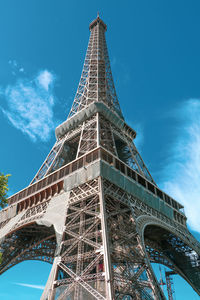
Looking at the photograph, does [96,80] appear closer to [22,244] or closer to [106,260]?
[22,244]

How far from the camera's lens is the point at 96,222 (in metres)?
16.6

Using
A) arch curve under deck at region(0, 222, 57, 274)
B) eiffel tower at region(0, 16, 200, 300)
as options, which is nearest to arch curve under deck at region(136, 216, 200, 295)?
eiffel tower at region(0, 16, 200, 300)

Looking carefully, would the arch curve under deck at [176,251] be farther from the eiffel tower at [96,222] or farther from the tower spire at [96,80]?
the tower spire at [96,80]

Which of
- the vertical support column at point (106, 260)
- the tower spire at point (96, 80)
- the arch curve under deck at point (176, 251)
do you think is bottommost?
the vertical support column at point (106, 260)

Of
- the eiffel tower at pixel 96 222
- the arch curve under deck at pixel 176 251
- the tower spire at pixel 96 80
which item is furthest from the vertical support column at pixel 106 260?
the tower spire at pixel 96 80

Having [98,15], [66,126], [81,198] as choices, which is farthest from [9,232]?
[98,15]

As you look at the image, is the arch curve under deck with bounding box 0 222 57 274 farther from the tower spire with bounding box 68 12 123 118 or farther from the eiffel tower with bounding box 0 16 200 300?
the tower spire with bounding box 68 12 123 118

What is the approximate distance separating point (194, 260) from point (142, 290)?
18.9m

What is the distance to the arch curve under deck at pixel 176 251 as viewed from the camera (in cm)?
2914

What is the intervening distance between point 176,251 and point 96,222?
64.3 ft

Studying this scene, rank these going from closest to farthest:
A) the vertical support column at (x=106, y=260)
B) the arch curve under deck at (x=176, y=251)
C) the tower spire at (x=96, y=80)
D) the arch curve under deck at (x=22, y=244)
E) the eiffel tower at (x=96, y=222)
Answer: the vertical support column at (x=106, y=260), the eiffel tower at (x=96, y=222), the arch curve under deck at (x=22, y=244), the arch curve under deck at (x=176, y=251), the tower spire at (x=96, y=80)

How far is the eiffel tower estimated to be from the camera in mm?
14344

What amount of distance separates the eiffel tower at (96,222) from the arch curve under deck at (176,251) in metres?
0.12

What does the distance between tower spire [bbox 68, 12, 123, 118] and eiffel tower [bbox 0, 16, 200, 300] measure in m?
0.71
